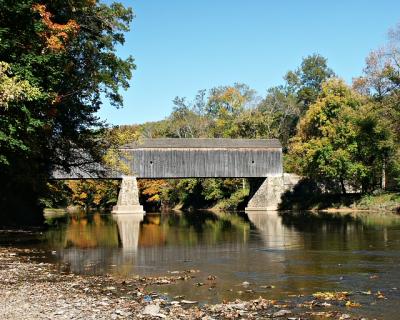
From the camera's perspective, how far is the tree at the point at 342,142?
4891 centimetres

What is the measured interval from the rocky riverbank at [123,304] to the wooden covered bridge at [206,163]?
46.2 metres

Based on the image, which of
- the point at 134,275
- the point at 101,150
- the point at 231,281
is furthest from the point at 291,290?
the point at 101,150

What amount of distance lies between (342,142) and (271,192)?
1106cm

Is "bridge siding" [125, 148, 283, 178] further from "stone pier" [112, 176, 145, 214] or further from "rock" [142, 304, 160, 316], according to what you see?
"rock" [142, 304, 160, 316]

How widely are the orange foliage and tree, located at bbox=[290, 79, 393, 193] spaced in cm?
3326

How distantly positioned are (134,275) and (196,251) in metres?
6.16

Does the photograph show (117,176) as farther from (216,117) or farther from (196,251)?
(196,251)

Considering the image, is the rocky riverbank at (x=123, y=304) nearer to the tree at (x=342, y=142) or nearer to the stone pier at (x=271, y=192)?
the tree at (x=342, y=142)

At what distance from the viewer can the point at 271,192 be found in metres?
59.2

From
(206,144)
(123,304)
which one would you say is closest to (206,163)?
(206,144)

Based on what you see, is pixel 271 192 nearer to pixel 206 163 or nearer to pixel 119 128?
pixel 206 163

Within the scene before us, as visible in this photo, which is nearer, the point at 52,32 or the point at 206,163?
the point at 52,32

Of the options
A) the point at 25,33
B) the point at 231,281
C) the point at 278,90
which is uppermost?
the point at 278,90

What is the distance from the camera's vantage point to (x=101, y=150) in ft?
98.8
